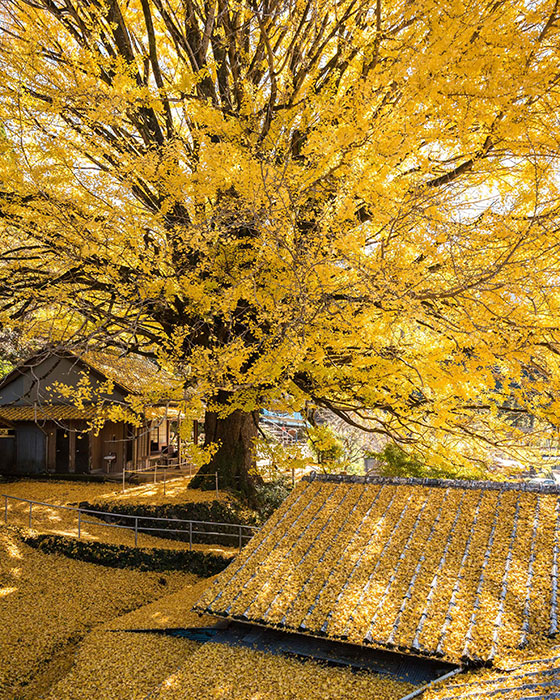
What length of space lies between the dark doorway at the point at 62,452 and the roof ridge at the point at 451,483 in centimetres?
1287

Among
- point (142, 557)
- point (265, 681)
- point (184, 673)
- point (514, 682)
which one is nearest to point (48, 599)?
point (142, 557)

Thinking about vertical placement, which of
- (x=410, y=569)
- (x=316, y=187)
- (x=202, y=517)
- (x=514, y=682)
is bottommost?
(x=202, y=517)

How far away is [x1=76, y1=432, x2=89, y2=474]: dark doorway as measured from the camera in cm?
1800

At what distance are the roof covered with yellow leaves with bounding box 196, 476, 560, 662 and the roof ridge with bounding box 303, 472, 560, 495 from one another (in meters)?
0.02

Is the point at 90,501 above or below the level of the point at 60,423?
below

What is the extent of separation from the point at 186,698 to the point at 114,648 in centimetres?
286

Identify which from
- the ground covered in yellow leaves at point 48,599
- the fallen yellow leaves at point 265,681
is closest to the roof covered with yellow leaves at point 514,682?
the fallen yellow leaves at point 265,681

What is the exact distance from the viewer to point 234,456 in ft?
45.6

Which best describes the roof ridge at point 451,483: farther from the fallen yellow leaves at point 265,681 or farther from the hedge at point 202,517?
the hedge at point 202,517

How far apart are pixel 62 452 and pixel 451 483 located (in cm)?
1514

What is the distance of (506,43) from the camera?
522 centimetres

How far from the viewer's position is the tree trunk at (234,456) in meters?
13.8

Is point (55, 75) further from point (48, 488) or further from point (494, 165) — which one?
point (48, 488)

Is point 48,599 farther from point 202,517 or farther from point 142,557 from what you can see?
point 202,517
